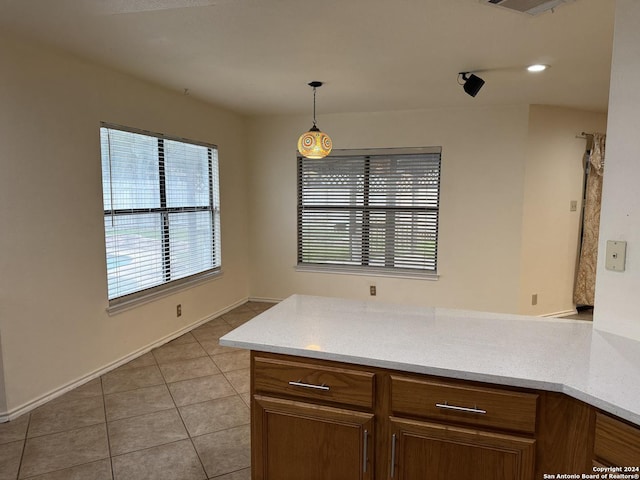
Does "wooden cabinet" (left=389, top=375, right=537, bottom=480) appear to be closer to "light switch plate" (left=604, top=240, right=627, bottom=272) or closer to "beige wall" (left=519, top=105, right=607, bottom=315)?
"light switch plate" (left=604, top=240, right=627, bottom=272)

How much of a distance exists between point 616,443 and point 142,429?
2421 millimetres

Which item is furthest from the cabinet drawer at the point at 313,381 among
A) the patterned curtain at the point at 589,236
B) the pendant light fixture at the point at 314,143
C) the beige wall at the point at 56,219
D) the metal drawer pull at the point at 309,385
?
the patterned curtain at the point at 589,236

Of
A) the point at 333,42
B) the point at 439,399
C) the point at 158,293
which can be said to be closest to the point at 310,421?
the point at 439,399

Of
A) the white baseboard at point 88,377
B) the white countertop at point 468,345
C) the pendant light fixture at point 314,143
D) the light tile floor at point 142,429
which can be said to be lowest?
the light tile floor at point 142,429

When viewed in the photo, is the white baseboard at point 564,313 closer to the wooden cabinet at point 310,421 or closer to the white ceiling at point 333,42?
the white ceiling at point 333,42

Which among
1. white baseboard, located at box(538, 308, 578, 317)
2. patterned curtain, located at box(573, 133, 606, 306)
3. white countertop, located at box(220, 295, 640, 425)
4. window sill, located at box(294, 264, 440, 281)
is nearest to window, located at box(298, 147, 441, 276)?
window sill, located at box(294, 264, 440, 281)

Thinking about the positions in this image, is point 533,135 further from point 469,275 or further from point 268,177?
point 268,177

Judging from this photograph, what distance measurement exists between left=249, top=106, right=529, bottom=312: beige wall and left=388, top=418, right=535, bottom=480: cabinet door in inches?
138

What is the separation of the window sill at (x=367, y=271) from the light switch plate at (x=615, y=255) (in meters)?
3.04

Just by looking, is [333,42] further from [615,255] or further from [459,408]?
[459,408]

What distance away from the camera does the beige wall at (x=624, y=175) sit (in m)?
1.68

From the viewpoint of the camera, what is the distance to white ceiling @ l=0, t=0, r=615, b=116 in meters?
2.16

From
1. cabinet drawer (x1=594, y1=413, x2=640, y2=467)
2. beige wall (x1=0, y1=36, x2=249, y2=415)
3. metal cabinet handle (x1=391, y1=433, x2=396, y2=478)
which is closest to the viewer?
cabinet drawer (x1=594, y1=413, x2=640, y2=467)

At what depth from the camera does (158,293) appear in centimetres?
384
